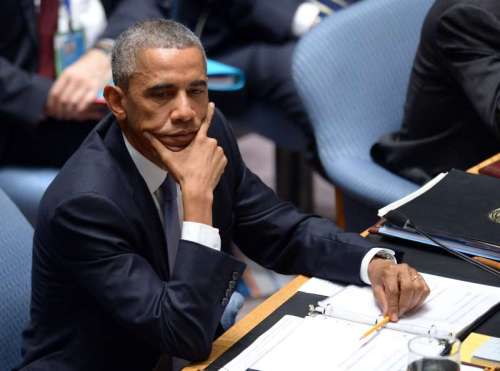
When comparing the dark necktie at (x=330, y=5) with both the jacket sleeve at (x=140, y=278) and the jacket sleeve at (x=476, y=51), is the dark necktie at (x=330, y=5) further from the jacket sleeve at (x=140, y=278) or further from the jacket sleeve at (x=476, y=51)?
the jacket sleeve at (x=140, y=278)

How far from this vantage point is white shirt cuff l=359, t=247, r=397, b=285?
2021 mm

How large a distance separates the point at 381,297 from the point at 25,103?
6.13 feet

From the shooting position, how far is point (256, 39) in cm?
400

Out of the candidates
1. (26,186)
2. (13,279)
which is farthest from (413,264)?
(26,186)

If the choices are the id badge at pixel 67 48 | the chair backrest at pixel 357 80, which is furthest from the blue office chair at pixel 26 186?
the chair backrest at pixel 357 80

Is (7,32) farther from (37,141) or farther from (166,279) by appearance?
(166,279)

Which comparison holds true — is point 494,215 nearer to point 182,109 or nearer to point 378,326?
point 378,326

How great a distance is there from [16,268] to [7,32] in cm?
153

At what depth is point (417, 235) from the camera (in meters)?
2.17

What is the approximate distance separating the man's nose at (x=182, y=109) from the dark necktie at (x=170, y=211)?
0.18m

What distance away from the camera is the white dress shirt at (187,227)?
187 centimetres

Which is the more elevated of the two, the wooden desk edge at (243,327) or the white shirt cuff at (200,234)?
the white shirt cuff at (200,234)

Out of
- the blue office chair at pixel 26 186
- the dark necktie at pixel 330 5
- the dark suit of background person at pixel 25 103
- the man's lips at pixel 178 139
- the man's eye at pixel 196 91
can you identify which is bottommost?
the blue office chair at pixel 26 186

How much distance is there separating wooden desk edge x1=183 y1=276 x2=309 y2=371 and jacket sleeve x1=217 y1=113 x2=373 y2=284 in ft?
0.52
